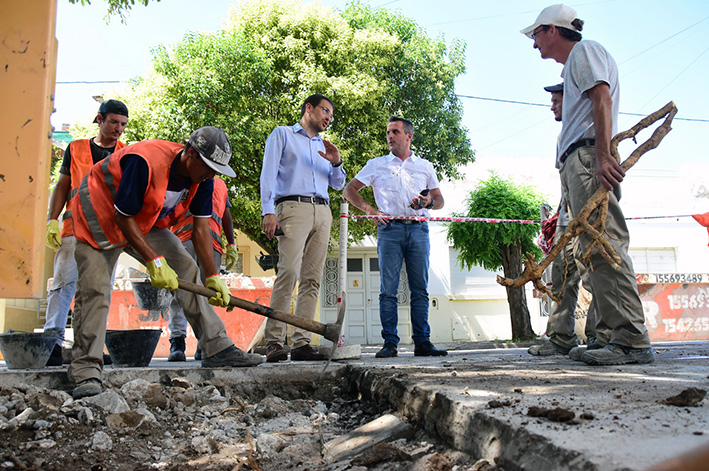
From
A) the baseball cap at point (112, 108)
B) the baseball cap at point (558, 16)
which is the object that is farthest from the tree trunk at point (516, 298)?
the baseball cap at point (112, 108)

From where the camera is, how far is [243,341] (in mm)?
8305

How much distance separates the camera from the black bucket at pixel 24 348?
3531 millimetres

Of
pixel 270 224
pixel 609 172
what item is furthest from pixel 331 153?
pixel 609 172

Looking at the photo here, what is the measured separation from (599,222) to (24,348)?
365 centimetres

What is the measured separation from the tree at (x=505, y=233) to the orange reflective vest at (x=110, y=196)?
9771 millimetres

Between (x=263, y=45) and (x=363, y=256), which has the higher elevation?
(x=263, y=45)

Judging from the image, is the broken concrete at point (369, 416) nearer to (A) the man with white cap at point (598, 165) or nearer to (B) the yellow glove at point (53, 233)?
(A) the man with white cap at point (598, 165)

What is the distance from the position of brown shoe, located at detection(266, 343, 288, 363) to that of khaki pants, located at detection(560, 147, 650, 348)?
2162 mm

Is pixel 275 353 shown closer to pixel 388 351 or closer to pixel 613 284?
pixel 388 351

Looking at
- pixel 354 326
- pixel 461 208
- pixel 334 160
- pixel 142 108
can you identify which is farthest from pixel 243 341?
pixel 461 208

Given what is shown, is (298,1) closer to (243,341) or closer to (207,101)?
(207,101)

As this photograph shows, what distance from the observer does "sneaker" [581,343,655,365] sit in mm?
2883

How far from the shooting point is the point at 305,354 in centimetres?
409

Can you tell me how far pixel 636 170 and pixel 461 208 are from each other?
292 inches
